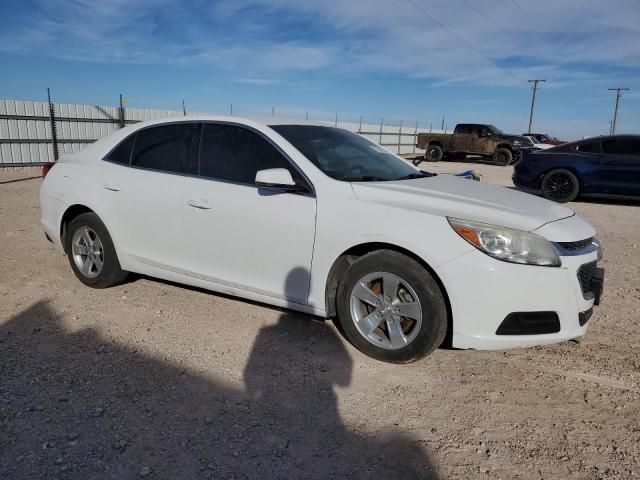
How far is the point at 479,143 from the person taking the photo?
23766 millimetres

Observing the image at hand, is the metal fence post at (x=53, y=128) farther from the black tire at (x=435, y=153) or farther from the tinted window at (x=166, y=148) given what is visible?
the black tire at (x=435, y=153)

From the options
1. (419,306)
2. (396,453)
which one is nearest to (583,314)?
(419,306)

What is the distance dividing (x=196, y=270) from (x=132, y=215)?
0.76 meters

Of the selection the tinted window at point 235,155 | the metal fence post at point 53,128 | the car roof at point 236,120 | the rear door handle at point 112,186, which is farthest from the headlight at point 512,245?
the metal fence post at point 53,128

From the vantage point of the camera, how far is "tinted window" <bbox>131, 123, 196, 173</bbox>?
13.0 ft

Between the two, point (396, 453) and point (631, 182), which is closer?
point (396, 453)

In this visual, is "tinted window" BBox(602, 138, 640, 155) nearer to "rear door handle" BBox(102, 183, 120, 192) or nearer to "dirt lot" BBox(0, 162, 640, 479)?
"dirt lot" BBox(0, 162, 640, 479)

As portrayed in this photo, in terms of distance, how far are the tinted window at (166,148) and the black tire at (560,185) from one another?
915 centimetres

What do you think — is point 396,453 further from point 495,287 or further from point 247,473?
point 495,287

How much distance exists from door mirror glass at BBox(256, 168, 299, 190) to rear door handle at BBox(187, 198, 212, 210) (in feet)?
1.86

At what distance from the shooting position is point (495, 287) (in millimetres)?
Result: 2830

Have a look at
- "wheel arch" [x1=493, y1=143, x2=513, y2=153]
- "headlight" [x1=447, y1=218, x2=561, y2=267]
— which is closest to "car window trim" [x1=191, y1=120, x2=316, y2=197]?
"headlight" [x1=447, y1=218, x2=561, y2=267]

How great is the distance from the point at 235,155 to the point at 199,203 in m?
0.45

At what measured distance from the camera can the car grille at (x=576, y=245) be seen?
117 inches
